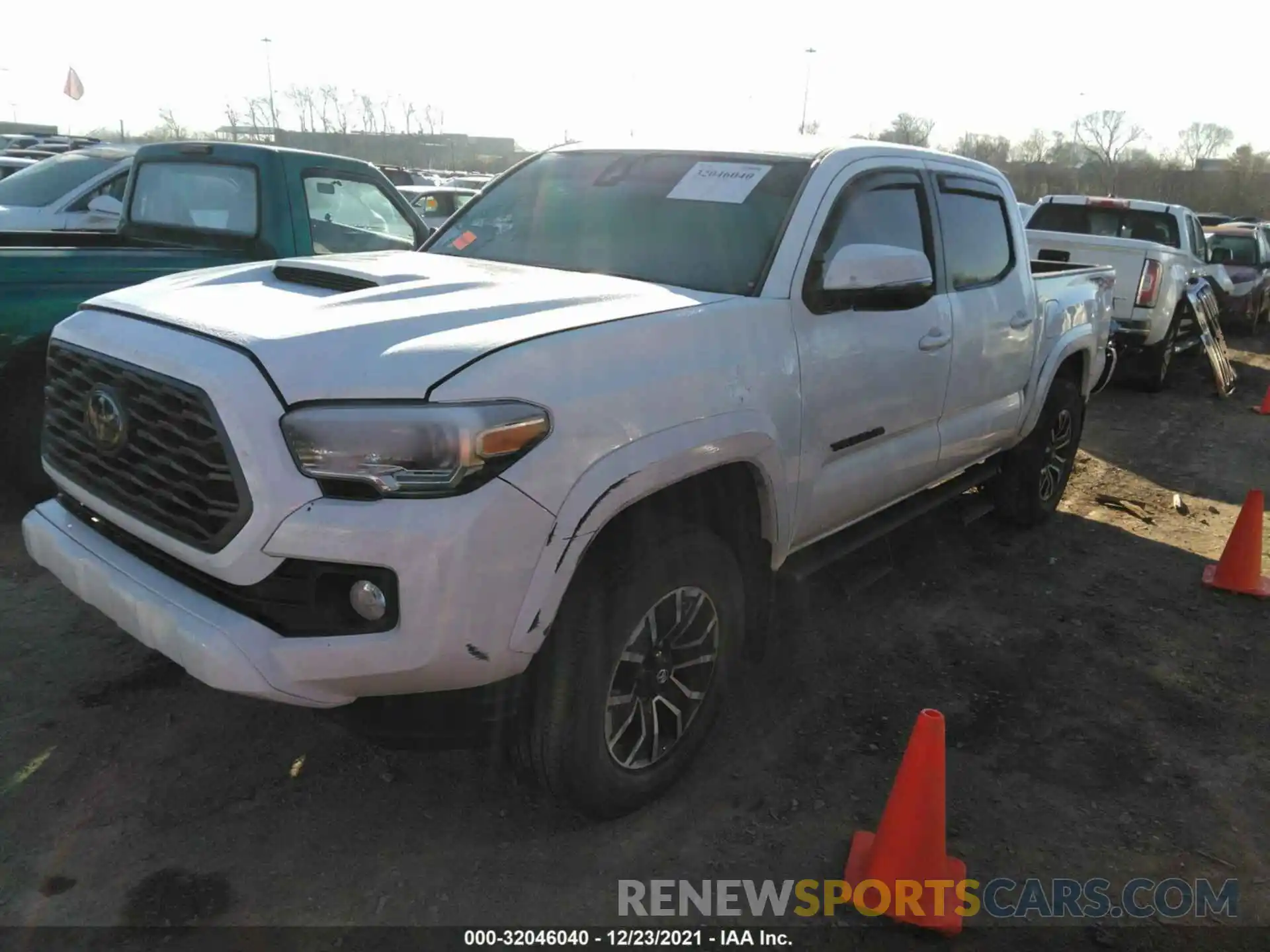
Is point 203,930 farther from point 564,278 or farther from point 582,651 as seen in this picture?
point 564,278

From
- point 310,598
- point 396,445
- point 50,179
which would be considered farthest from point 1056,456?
point 50,179

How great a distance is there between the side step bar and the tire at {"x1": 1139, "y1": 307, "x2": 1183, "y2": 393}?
6.63 metres

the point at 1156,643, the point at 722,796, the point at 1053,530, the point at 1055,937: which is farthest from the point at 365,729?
the point at 1053,530

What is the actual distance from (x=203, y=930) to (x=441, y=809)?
74cm

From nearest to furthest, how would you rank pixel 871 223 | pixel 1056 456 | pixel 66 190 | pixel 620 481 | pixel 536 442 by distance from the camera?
1. pixel 536 442
2. pixel 620 481
3. pixel 871 223
4. pixel 1056 456
5. pixel 66 190

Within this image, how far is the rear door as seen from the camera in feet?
13.9

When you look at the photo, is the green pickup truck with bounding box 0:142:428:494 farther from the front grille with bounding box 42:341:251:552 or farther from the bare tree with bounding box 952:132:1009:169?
the bare tree with bounding box 952:132:1009:169

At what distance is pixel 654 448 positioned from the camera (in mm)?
2545

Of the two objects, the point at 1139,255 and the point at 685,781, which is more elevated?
the point at 1139,255

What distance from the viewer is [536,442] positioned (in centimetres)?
231

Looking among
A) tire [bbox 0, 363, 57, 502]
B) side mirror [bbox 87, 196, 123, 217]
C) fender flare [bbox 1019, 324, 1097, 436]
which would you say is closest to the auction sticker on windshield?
fender flare [bbox 1019, 324, 1097, 436]

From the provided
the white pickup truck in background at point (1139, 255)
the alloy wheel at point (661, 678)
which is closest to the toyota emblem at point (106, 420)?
the alloy wheel at point (661, 678)

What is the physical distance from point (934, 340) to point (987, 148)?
5730cm

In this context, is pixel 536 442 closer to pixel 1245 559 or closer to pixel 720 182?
pixel 720 182
